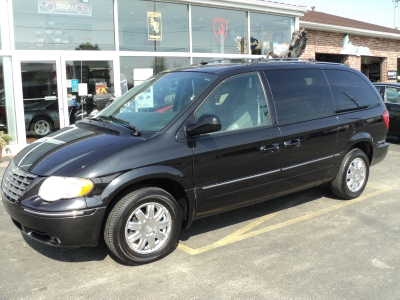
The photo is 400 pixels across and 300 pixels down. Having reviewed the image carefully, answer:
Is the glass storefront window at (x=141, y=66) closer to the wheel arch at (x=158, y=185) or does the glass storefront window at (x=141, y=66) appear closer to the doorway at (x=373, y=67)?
the wheel arch at (x=158, y=185)

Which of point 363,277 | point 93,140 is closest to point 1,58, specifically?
point 93,140

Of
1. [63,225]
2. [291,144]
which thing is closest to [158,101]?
[291,144]

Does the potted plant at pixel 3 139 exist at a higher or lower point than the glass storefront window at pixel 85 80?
lower

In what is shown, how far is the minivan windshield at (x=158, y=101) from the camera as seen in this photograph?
13.6 feet

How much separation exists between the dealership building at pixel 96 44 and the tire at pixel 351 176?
179 inches

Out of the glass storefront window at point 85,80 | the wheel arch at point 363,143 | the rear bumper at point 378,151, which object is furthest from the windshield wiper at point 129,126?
the glass storefront window at point 85,80

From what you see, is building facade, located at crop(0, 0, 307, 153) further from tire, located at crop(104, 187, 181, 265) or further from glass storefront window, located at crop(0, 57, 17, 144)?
tire, located at crop(104, 187, 181, 265)

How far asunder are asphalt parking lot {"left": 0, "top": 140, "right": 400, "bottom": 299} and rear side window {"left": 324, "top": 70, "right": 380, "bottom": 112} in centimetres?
140

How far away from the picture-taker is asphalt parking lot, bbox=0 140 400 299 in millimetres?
3332

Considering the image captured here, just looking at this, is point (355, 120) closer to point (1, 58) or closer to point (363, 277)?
→ point (363, 277)

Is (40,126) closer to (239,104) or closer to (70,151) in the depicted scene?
(70,151)

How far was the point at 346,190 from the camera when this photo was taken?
5.67m

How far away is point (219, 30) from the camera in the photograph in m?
13.0

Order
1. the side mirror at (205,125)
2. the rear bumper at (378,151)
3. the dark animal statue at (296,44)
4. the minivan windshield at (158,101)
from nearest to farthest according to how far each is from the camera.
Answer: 1. the side mirror at (205,125)
2. the minivan windshield at (158,101)
3. the rear bumper at (378,151)
4. the dark animal statue at (296,44)
